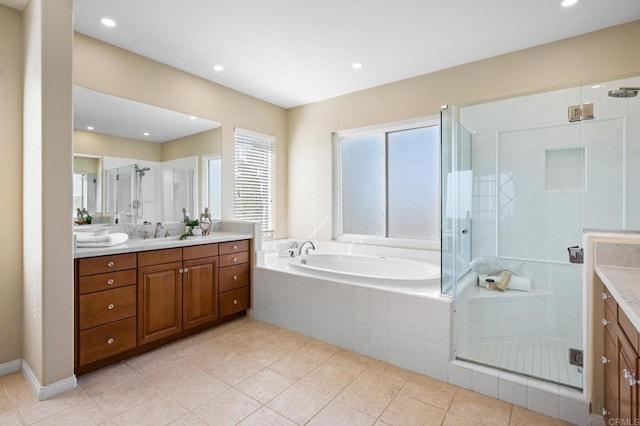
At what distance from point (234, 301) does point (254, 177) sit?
1.64 meters

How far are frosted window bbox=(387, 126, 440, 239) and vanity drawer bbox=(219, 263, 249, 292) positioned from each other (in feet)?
5.81

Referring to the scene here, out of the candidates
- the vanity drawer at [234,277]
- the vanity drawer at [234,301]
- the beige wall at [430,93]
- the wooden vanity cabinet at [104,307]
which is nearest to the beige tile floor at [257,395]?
the wooden vanity cabinet at [104,307]

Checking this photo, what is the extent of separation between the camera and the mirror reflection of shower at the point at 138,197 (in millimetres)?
2971

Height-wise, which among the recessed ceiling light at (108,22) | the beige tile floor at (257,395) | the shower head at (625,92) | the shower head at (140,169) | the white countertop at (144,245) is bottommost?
the beige tile floor at (257,395)

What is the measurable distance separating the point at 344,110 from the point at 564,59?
2186mm

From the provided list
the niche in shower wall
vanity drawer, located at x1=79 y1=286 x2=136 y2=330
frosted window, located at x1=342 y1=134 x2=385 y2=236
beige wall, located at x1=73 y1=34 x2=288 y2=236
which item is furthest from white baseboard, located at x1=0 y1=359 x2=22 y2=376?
the niche in shower wall

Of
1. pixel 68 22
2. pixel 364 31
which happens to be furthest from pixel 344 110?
pixel 68 22

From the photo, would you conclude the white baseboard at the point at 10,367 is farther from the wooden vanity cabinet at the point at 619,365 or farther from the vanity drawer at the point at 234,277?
the wooden vanity cabinet at the point at 619,365

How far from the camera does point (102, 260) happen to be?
7.37 feet

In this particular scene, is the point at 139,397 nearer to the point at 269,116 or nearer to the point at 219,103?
the point at 219,103

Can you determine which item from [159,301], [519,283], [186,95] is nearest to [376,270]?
[519,283]

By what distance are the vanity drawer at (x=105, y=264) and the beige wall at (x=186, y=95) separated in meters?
1.37

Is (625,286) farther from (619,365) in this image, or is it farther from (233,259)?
(233,259)

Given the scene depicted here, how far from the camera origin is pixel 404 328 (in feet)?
7.61
